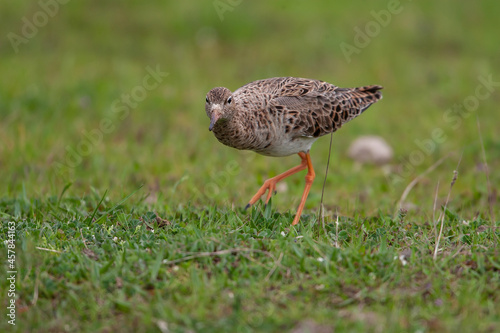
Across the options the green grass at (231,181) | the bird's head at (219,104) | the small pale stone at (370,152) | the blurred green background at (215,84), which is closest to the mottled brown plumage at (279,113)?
the bird's head at (219,104)

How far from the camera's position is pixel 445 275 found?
4531 mm

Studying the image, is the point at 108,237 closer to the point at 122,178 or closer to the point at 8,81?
the point at 122,178

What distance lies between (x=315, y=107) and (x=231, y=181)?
1.92 m

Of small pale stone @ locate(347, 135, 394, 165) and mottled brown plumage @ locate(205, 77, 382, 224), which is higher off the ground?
mottled brown plumage @ locate(205, 77, 382, 224)

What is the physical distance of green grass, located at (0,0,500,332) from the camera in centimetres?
430

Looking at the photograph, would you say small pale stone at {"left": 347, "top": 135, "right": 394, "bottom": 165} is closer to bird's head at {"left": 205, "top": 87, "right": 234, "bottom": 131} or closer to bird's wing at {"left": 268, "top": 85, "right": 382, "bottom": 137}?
bird's wing at {"left": 268, "top": 85, "right": 382, "bottom": 137}

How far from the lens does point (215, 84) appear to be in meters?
11.2

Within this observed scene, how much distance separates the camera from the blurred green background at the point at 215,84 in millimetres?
8008

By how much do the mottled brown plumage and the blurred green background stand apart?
867mm

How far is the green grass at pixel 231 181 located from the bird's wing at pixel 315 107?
0.88 m

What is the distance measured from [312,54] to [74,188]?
6.13 meters

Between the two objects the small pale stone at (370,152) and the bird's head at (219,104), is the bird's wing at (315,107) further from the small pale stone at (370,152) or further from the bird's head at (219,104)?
the small pale stone at (370,152)

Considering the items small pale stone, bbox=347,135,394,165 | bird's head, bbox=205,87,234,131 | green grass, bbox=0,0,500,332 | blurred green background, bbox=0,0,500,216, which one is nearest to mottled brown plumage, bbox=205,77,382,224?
bird's head, bbox=205,87,234,131

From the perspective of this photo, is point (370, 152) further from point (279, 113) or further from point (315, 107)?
point (279, 113)
